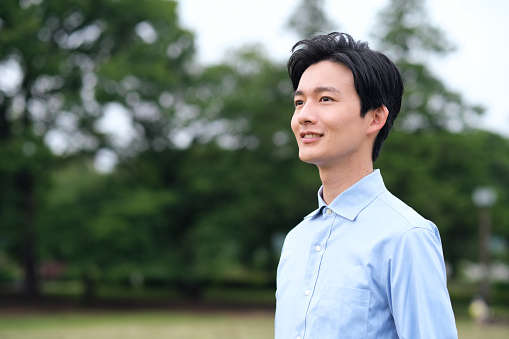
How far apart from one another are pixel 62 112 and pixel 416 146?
14.7m

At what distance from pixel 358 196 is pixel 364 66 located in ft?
1.25

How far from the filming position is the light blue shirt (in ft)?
4.94

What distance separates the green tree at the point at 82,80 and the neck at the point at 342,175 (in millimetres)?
22414

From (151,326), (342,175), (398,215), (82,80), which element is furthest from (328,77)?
(82,80)

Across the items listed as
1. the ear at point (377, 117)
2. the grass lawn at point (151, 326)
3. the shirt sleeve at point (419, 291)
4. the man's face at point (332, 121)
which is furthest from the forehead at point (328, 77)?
the grass lawn at point (151, 326)

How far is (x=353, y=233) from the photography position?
170 centimetres

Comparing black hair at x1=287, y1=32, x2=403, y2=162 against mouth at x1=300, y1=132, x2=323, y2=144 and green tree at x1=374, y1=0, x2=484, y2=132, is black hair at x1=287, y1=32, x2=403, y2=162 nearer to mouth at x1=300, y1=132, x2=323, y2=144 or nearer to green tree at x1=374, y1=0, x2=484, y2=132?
mouth at x1=300, y1=132, x2=323, y2=144

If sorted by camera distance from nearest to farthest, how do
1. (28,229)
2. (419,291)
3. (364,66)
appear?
1. (419,291)
2. (364,66)
3. (28,229)

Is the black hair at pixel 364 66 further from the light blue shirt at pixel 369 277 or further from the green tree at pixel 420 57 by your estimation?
the green tree at pixel 420 57

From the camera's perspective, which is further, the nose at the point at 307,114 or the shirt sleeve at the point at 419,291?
the nose at the point at 307,114

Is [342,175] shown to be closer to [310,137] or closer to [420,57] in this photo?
[310,137]

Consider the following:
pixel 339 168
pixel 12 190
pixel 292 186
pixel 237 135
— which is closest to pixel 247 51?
pixel 237 135

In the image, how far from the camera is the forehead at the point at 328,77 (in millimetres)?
1766

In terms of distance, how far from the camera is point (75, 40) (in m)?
25.5
